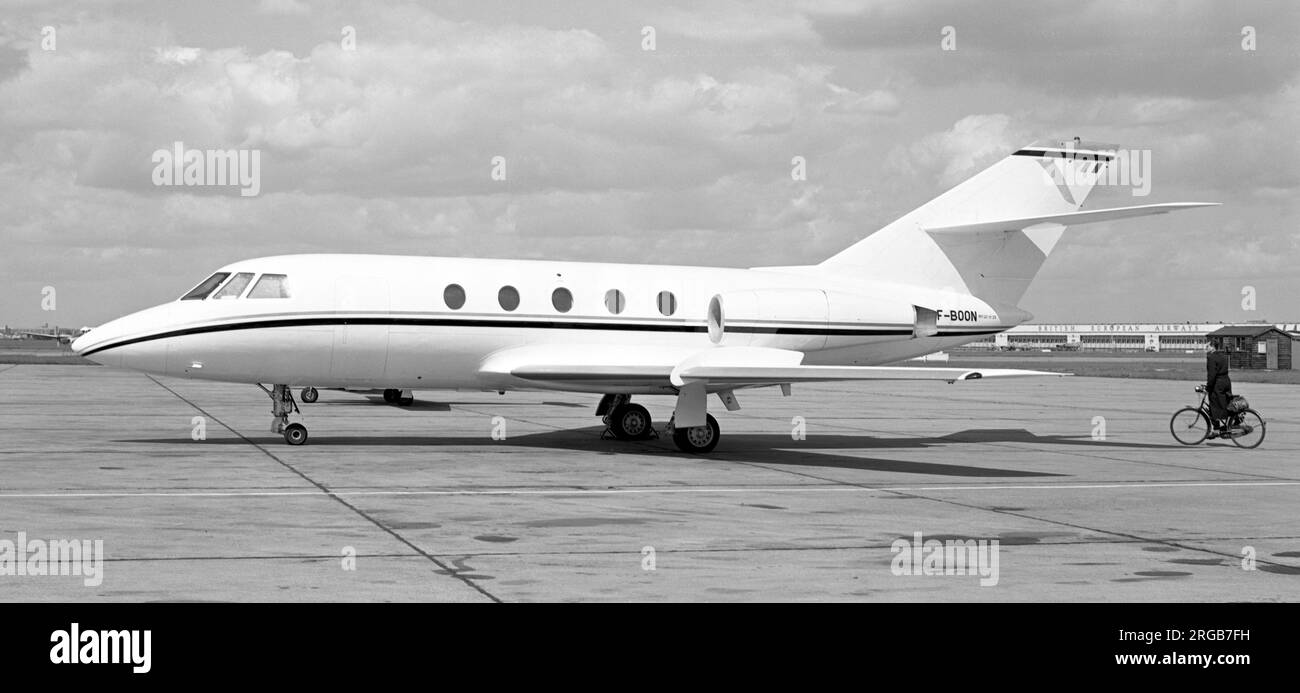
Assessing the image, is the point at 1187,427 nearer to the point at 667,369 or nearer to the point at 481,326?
the point at 667,369

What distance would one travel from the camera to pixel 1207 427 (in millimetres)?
24984

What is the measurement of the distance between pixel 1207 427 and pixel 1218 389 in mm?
896

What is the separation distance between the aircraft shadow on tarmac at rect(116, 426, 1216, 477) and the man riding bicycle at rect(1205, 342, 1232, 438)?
898mm

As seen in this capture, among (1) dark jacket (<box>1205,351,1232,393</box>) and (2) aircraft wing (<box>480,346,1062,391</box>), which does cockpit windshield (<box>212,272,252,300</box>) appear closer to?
(2) aircraft wing (<box>480,346,1062,391</box>)

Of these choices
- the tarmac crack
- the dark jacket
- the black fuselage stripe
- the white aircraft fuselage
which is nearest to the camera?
the tarmac crack

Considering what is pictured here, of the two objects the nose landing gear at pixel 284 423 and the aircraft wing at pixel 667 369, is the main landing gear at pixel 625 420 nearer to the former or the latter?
the aircraft wing at pixel 667 369

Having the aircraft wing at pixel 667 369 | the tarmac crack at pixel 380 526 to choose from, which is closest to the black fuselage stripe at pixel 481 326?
the aircraft wing at pixel 667 369

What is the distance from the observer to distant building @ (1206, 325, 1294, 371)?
8633cm

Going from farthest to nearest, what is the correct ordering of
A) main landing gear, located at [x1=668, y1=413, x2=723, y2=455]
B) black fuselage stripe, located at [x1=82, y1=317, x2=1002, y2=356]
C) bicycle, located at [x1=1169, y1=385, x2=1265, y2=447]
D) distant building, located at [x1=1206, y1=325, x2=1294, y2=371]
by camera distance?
1. distant building, located at [x1=1206, y1=325, x2=1294, y2=371]
2. bicycle, located at [x1=1169, y1=385, x2=1265, y2=447]
3. main landing gear, located at [x1=668, y1=413, x2=723, y2=455]
4. black fuselage stripe, located at [x1=82, y1=317, x2=1002, y2=356]

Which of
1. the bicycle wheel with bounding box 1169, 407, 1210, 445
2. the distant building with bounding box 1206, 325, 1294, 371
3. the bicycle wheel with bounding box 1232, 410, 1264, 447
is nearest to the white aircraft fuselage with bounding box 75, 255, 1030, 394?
the bicycle wheel with bounding box 1169, 407, 1210, 445

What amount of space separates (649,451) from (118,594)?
13825mm

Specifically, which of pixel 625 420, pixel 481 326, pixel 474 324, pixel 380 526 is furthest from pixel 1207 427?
pixel 380 526

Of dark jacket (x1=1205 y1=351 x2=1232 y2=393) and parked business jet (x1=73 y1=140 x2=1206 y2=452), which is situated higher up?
parked business jet (x1=73 y1=140 x2=1206 y2=452)
